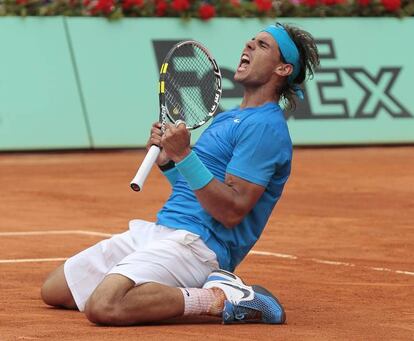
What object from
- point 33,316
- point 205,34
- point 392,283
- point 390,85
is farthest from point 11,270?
point 390,85

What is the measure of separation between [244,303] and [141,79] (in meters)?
9.65

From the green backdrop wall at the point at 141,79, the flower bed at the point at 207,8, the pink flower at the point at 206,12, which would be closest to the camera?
the green backdrop wall at the point at 141,79

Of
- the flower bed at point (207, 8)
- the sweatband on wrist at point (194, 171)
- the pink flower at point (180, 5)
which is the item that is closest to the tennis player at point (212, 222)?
the sweatband on wrist at point (194, 171)

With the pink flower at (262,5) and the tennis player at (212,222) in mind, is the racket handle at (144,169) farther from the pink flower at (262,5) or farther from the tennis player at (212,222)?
the pink flower at (262,5)

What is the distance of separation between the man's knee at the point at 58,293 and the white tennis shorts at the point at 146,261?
0.18 feet

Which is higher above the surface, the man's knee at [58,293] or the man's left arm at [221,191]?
the man's left arm at [221,191]

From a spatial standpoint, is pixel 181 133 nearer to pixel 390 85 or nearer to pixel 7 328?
pixel 7 328

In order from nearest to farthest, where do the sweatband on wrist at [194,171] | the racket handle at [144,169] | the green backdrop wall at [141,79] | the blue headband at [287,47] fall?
1. the racket handle at [144,169]
2. the sweatband on wrist at [194,171]
3. the blue headband at [287,47]
4. the green backdrop wall at [141,79]

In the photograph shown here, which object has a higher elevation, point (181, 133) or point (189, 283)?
point (181, 133)

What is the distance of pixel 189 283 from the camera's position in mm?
6773

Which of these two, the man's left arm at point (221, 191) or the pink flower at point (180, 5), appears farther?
the pink flower at point (180, 5)

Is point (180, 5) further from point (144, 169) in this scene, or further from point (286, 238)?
point (144, 169)

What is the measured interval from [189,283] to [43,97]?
29.6 feet

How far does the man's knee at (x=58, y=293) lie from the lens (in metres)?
7.14
